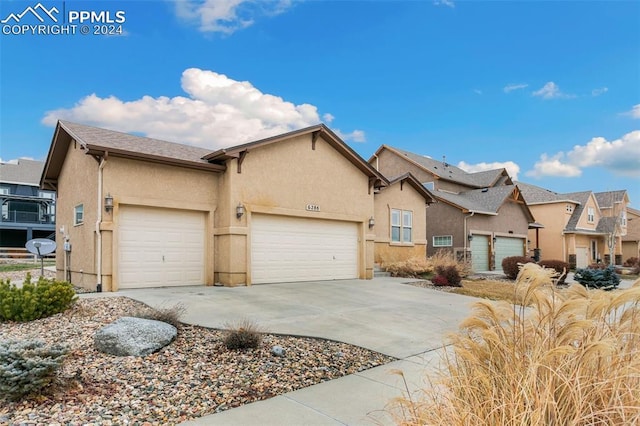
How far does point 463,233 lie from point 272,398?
71.6ft

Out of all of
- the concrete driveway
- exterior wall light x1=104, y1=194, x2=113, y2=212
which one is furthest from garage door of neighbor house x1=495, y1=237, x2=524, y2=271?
exterior wall light x1=104, y1=194, x2=113, y2=212

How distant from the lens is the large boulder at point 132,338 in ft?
18.1

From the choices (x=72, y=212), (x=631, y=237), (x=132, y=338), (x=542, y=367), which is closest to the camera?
(x=542, y=367)

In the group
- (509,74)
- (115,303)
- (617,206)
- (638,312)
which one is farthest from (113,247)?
(617,206)

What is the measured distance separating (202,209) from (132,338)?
25.3 ft

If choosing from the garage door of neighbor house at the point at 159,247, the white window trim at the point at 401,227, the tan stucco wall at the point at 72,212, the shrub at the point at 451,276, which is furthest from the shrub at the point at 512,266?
the tan stucco wall at the point at 72,212

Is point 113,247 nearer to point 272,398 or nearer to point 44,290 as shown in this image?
point 44,290

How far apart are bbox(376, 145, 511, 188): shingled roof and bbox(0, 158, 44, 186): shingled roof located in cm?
3561

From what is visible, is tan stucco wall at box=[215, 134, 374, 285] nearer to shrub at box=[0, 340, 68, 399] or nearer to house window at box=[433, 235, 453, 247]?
shrub at box=[0, 340, 68, 399]

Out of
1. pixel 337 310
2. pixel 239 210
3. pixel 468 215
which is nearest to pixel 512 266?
pixel 468 215

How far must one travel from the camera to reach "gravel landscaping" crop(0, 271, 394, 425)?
3.95m

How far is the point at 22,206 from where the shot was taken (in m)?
40.6

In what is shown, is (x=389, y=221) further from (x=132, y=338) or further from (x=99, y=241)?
(x=132, y=338)

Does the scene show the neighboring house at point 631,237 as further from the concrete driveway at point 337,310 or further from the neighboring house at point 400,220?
the concrete driveway at point 337,310
